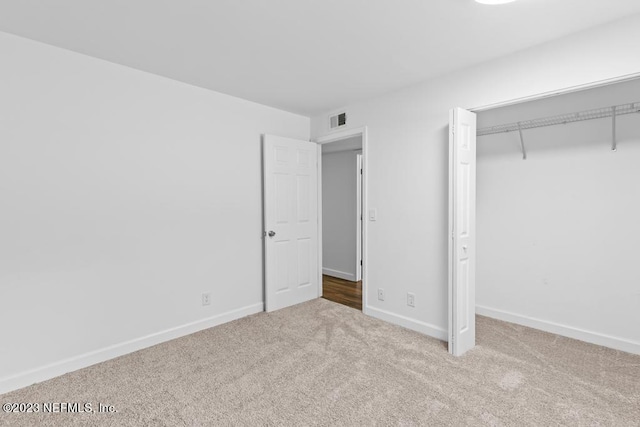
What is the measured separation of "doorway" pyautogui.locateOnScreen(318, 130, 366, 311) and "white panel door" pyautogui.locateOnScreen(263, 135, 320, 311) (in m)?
0.71

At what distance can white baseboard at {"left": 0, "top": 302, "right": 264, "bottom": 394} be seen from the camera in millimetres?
2156

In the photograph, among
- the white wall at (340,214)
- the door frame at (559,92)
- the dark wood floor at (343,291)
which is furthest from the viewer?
the white wall at (340,214)

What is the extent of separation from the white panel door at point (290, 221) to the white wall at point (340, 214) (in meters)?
1.11

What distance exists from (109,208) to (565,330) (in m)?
4.04

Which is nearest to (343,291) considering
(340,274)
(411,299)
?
(340,274)

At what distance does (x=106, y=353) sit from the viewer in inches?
98.7

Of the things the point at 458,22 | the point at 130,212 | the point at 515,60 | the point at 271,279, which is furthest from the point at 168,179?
the point at 515,60

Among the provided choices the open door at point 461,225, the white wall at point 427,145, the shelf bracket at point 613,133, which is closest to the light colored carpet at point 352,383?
the open door at point 461,225

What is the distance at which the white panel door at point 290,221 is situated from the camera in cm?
358

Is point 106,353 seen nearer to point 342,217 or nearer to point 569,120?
point 342,217

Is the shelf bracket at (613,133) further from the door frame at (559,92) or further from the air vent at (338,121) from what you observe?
the air vent at (338,121)

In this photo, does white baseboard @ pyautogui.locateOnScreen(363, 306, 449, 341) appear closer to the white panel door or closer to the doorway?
the white panel door

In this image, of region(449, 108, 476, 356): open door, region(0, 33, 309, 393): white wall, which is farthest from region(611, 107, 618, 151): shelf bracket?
region(0, 33, 309, 393): white wall

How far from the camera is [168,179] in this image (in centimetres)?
287
